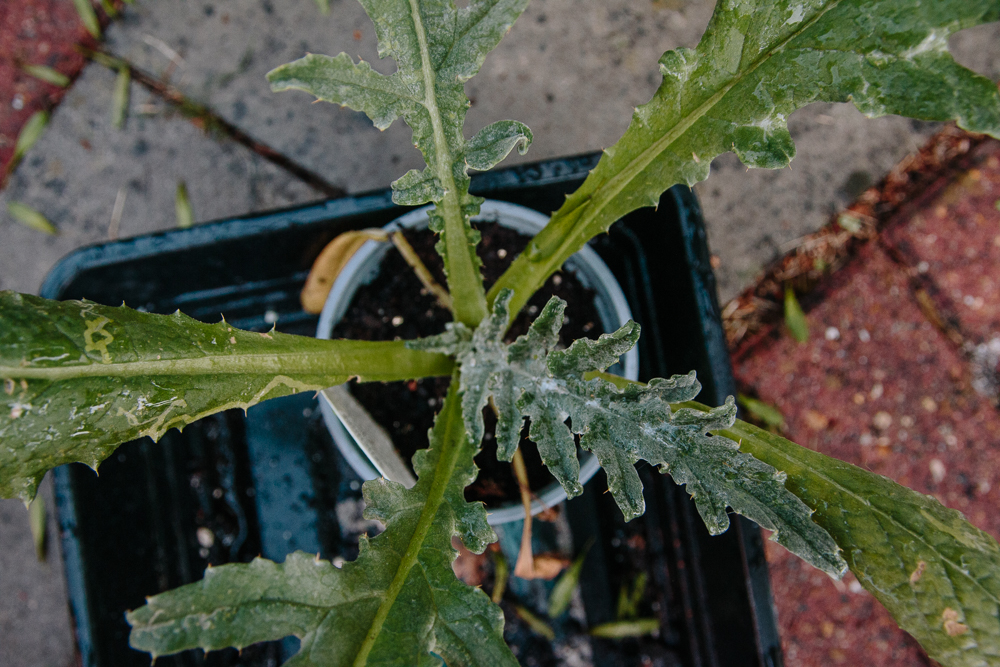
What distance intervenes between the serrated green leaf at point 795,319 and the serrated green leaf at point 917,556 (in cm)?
71

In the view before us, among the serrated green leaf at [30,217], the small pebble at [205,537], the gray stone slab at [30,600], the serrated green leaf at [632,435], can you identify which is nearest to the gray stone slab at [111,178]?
the serrated green leaf at [30,217]

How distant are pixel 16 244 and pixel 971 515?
211 centimetres

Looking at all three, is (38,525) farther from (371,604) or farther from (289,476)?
(371,604)

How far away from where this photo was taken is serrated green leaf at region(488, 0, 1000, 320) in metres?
0.66

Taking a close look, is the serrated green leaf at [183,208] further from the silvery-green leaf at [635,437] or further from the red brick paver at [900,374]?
the red brick paver at [900,374]

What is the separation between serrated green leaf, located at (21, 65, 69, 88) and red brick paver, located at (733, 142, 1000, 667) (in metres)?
1.55

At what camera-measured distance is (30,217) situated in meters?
1.44

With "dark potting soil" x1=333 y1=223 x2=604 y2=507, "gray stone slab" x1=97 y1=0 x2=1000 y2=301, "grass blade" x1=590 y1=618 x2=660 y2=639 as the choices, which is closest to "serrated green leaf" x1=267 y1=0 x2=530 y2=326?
"dark potting soil" x1=333 y1=223 x2=604 y2=507

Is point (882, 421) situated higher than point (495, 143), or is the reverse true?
point (495, 143)

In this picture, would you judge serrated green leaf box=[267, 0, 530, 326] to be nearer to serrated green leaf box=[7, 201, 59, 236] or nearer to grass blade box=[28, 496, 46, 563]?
serrated green leaf box=[7, 201, 59, 236]

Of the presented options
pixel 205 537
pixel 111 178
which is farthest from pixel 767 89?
pixel 111 178

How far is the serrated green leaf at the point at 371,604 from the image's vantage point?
618 mm

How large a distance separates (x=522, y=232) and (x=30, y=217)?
3.68 ft

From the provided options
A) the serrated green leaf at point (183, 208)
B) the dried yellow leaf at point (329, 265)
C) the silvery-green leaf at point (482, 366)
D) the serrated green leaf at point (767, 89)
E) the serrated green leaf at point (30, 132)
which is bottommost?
the silvery-green leaf at point (482, 366)
